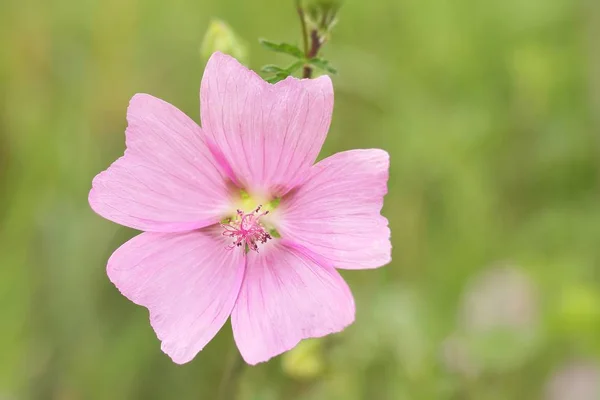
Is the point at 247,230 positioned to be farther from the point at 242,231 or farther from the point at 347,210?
the point at 347,210

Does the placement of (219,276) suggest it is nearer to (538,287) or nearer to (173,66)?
(538,287)

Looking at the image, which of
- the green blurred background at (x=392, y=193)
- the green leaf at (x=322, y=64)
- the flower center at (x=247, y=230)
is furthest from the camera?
the green blurred background at (x=392, y=193)

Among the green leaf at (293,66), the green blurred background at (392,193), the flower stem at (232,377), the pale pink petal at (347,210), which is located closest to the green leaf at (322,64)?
the green leaf at (293,66)

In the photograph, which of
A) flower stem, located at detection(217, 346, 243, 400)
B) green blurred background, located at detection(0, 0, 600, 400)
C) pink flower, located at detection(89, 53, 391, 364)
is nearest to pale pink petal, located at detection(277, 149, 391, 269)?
pink flower, located at detection(89, 53, 391, 364)

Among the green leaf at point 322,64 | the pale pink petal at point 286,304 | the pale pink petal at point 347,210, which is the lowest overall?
the pale pink petal at point 286,304

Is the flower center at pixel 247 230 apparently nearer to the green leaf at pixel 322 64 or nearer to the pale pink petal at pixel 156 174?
the pale pink petal at pixel 156 174

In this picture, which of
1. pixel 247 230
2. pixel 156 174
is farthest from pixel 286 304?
pixel 156 174
